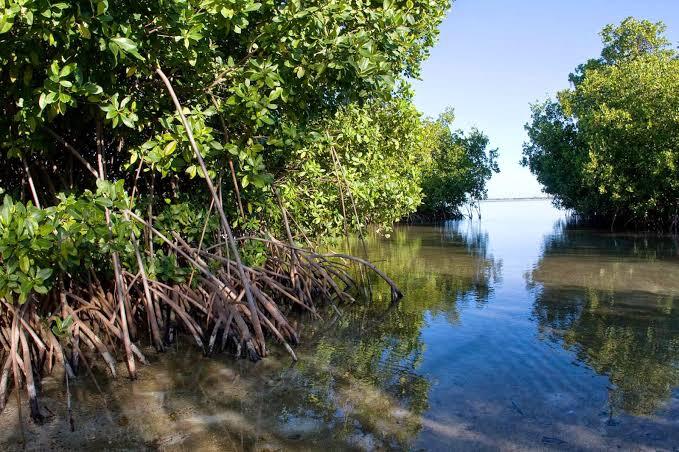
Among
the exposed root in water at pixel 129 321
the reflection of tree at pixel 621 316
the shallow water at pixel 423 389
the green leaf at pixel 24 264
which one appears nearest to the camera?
the shallow water at pixel 423 389

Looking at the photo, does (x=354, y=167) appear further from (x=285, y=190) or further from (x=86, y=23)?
(x=86, y=23)

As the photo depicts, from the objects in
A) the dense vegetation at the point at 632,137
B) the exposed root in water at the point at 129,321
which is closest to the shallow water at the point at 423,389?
the exposed root in water at the point at 129,321

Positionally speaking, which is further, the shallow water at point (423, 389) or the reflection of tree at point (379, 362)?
the reflection of tree at point (379, 362)

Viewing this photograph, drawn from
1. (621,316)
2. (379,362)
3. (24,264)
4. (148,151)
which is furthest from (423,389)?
(621,316)

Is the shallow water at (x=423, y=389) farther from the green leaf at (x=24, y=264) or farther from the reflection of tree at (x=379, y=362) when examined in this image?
the green leaf at (x=24, y=264)

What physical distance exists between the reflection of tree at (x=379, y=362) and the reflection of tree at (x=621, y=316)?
1.31 meters

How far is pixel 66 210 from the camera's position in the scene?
4105mm

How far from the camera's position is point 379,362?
5133mm

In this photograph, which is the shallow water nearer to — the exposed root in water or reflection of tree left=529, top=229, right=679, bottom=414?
reflection of tree left=529, top=229, right=679, bottom=414

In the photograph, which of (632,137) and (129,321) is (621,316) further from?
(632,137)

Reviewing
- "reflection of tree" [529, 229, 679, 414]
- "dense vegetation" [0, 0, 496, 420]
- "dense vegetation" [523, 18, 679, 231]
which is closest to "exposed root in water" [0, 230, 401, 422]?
"dense vegetation" [0, 0, 496, 420]

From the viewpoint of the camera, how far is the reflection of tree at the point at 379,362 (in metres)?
3.79

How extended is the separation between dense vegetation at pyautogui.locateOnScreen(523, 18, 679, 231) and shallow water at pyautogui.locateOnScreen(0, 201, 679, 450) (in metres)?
14.9

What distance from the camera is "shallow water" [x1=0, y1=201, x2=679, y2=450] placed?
11.4 ft
